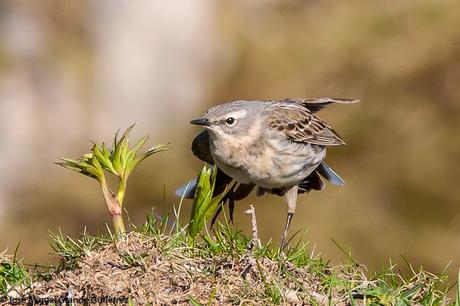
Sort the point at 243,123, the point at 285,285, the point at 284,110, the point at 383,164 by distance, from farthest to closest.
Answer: the point at 383,164 < the point at 284,110 < the point at 243,123 < the point at 285,285

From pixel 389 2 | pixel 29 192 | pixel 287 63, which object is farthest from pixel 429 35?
pixel 29 192

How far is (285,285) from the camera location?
5871 mm

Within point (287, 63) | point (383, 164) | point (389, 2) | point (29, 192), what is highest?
point (389, 2)

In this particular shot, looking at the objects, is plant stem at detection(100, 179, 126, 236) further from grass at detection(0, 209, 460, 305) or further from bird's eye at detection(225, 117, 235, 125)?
bird's eye at detection(225, 117, 235, 125)

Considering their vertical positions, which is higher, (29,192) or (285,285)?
(285,285)

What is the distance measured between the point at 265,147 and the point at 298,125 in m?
0.59

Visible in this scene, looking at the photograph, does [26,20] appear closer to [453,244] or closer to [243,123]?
[453,244]

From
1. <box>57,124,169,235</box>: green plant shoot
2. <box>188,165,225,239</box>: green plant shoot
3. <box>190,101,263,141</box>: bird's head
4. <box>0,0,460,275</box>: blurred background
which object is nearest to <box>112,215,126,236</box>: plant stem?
<box>57,124,169,235</box>: green plant shoot

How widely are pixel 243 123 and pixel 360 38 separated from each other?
8.25 meters

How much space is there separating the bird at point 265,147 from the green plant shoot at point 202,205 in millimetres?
429

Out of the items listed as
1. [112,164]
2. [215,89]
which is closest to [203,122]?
[112,164]

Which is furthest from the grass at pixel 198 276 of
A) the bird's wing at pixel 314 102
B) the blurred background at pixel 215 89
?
the blurred background at pixel 215 89

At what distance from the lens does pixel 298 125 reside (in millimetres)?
8422

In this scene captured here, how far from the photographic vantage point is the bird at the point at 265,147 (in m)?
7.75
